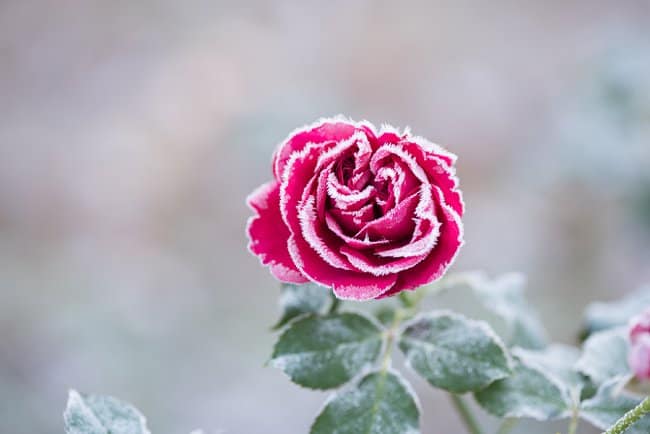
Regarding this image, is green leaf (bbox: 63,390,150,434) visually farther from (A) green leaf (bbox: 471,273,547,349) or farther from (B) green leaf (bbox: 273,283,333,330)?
(A) green leaf (bbox: 471,273,547,349)

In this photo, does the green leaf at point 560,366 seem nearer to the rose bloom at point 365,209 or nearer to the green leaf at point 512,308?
the green leaf at point 512,308

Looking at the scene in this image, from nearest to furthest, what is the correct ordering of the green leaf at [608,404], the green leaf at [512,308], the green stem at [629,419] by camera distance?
1. the green stem at [629,419]
2. the green leaf at [608,404]
3. the green leaf at [512,308]

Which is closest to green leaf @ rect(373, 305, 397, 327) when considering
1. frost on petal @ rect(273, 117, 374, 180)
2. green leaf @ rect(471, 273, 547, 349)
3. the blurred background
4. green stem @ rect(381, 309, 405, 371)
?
green stem @ rect(381, 309, 405, 371)

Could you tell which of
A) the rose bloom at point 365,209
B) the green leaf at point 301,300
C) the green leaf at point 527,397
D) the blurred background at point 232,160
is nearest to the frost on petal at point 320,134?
the rose bloom at point 365,209

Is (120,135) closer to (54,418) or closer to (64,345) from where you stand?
(64,345)

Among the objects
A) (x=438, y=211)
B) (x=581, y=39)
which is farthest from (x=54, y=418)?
(x=581, y=39)

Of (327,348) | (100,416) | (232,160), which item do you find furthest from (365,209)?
(232,160)
